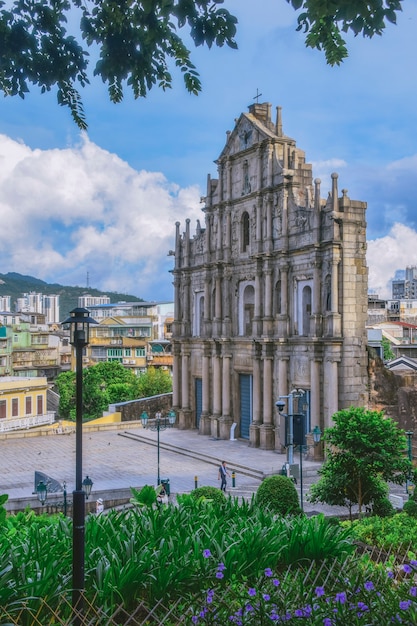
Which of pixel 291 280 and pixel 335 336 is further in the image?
pixel 291 280

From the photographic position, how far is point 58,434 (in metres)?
41.7

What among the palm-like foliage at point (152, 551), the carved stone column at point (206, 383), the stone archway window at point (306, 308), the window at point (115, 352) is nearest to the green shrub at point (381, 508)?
the palm-like foliage at point (152, 551)

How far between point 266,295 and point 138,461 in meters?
10.4

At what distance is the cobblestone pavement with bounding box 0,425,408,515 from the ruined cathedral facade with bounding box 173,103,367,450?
1.93 metres

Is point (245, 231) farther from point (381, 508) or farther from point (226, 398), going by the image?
point (381, 508)

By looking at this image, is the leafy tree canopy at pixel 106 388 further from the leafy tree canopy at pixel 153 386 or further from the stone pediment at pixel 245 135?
the stone pediment at pixel 245 135

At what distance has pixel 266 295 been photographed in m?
35.7

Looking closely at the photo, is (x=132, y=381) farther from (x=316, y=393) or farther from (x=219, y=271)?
(x=316, y=393)

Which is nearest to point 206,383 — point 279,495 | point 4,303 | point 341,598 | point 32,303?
point 279,495

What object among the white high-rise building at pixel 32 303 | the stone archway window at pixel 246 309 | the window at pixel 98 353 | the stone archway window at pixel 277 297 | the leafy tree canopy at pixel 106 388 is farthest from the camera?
the white high-rise building at pixel 32 303

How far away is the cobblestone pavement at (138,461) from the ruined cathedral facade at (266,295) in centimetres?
193

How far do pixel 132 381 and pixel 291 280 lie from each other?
41.3 metres

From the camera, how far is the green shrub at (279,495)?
58.9 feet

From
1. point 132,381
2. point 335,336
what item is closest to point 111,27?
point 335,336
